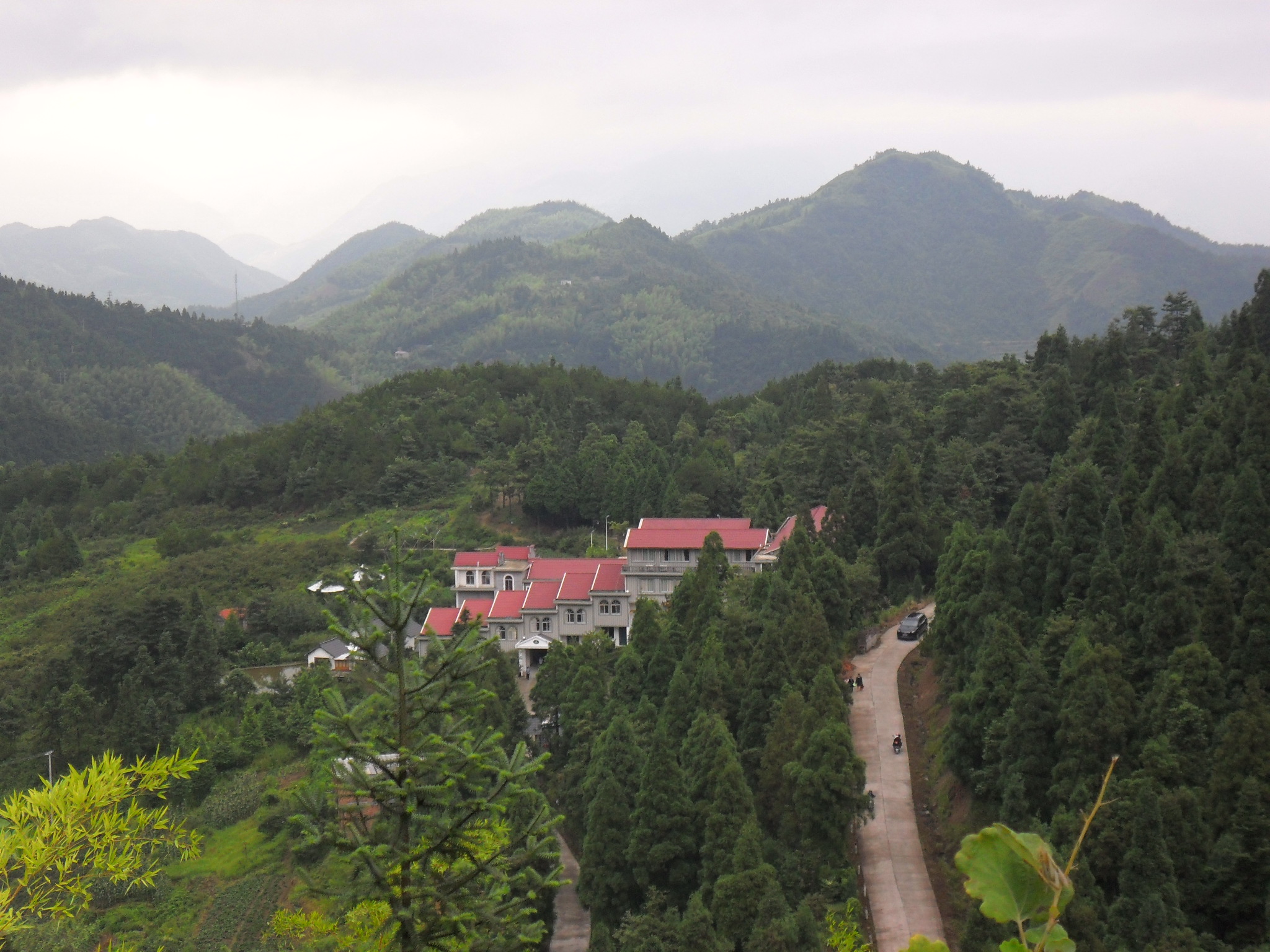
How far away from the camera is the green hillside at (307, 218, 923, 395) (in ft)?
418

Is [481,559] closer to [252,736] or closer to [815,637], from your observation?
[252,736]

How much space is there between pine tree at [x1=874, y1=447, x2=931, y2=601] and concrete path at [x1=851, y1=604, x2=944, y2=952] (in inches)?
131

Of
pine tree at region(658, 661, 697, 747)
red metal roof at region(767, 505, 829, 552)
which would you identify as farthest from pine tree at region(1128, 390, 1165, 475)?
pine tree at region(658, 661, 697, 747)

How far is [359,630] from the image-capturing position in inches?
362

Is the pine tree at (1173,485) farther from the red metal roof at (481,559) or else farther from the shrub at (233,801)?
the red metal roof at (481,559)

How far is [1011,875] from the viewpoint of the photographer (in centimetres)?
345

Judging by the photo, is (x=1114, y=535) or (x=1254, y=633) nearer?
(x=1254, y=633)

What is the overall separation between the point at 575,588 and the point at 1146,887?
23.1m

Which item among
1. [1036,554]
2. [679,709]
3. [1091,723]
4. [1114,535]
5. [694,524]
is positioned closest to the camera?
[1091,723]

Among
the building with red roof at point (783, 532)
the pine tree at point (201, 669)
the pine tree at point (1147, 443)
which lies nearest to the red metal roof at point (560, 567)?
the building with red roof at point (783, 532)

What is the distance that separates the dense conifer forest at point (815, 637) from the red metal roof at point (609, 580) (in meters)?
3.58

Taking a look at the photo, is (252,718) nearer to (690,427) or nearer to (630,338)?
(690,427)

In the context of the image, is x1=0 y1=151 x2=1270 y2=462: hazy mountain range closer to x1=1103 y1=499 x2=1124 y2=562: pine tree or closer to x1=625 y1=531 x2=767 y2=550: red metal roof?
x1=625 y1=531 x2=767 y2=550: red metal roof

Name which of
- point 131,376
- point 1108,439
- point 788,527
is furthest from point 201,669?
point 131,376
